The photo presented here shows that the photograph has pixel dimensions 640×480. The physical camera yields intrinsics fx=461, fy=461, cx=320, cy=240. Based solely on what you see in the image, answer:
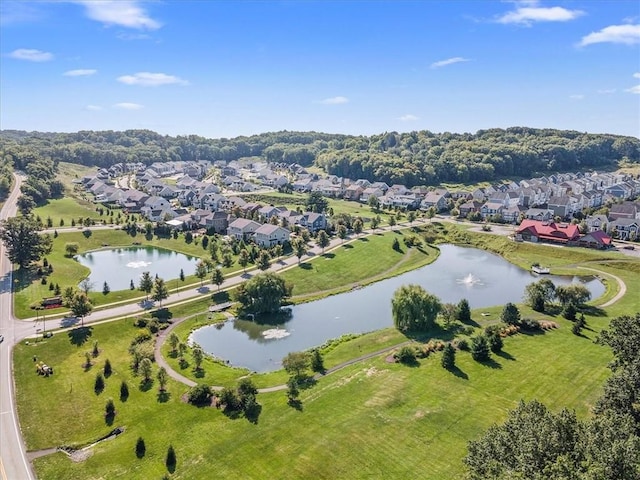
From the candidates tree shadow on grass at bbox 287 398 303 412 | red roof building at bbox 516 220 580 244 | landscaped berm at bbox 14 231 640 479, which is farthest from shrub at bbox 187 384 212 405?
red roof building at bbox 516 220 580 244

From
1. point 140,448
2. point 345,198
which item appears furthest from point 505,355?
point 345,198

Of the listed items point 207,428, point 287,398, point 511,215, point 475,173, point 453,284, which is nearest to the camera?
point 207,428

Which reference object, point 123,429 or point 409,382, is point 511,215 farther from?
point 123,429

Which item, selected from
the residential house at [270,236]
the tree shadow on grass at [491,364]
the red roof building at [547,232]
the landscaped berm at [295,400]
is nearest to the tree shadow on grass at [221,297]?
the landscaped berm at [295,400]

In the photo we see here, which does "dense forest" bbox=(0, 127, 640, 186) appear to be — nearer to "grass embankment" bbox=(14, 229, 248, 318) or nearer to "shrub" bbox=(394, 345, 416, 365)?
"grass embankment" bbox=(14, 229, 248, 318)

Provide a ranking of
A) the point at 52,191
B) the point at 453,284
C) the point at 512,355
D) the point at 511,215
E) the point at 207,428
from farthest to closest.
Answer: the point at 52,191, the point at 511,215, the point at 453,284, the point at 512,355, the point at 207,428

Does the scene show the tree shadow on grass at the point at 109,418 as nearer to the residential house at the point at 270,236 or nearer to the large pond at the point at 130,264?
the large pond at the point at 130,264

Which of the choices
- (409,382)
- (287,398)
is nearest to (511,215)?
(409,382)
